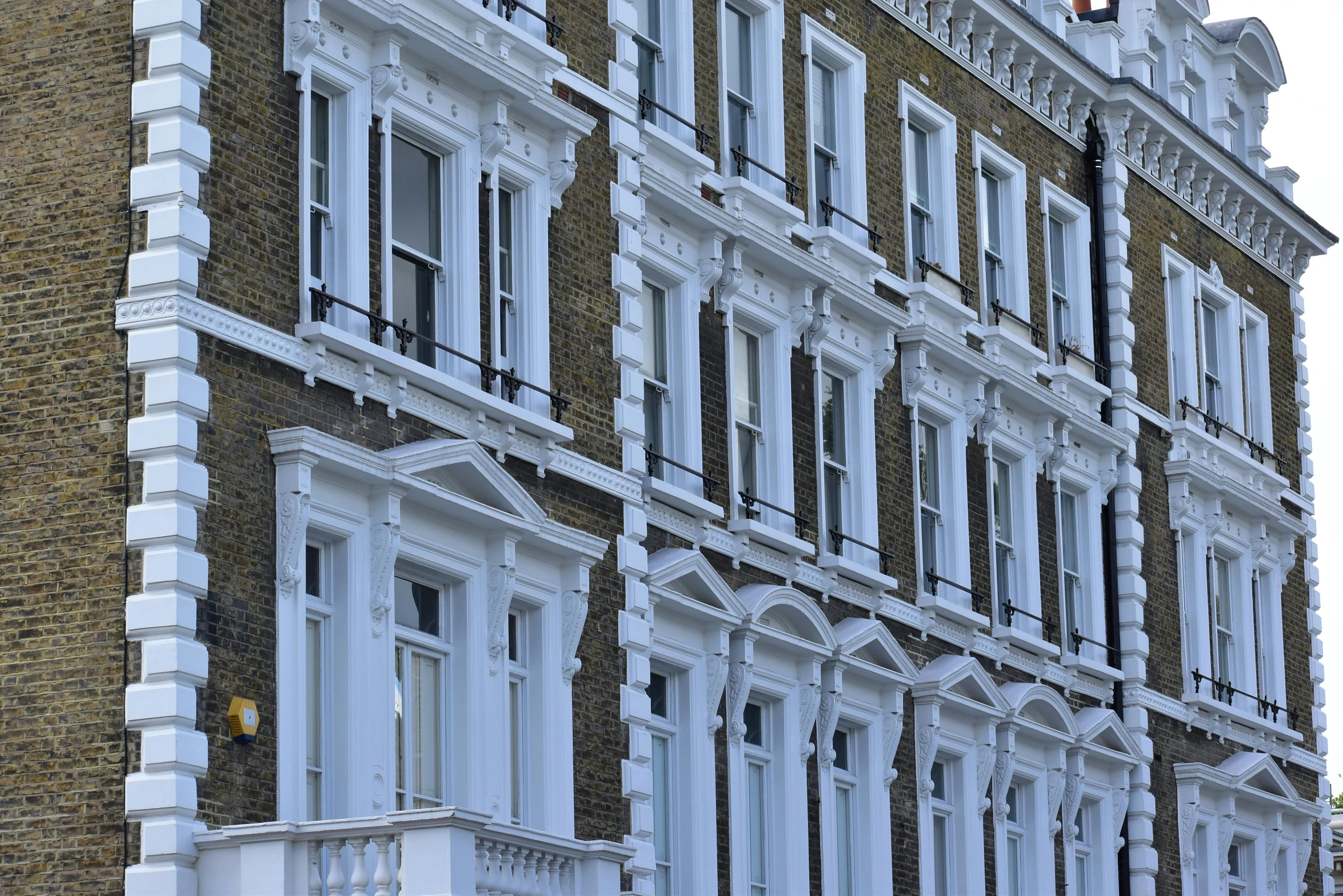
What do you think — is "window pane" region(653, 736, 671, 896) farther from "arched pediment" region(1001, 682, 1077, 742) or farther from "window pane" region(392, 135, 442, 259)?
"arched pediment" region(1001, 682, 1077, 742)

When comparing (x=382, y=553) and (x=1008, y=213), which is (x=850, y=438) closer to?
(x=1008, y=213)

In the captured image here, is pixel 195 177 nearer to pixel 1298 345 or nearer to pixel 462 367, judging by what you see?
pixel 462 367

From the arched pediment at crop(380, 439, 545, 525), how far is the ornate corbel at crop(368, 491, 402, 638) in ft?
0.98

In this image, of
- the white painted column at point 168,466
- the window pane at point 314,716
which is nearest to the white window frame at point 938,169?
the window pane at point 314,716

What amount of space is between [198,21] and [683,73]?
25.6 feet

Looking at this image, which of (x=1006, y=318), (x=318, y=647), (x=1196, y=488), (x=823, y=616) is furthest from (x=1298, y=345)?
(x=318, y=647)

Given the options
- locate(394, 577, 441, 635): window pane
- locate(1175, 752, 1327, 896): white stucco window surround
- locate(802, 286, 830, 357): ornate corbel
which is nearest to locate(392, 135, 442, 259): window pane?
locate(394, 577, 441, 635): window pane

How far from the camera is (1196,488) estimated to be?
36.4m

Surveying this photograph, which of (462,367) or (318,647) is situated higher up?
(462,367)

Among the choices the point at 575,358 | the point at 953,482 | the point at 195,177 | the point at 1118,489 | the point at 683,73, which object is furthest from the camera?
the point at 1118,489

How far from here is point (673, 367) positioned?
26.4 metres

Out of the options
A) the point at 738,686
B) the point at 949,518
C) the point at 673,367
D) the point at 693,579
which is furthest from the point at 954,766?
the point at 673,367

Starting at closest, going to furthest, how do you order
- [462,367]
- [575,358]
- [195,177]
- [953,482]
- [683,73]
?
[195,177]
[462,367]
[575,358]
[683,73]
[953,482]

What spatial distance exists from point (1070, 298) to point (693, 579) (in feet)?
35.5
